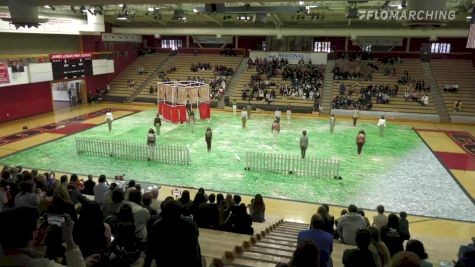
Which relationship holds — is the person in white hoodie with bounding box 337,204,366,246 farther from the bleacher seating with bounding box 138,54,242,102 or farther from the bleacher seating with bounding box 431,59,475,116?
the bleacher seating with bounding box 138,54,242,102

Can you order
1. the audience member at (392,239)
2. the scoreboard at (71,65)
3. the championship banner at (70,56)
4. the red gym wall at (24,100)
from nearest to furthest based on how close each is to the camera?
the audience member at (392,239) < the red gym wall at (24,100) < the championship banner at (70,56) < the scoreboard at (71,65)

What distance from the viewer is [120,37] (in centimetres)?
3438

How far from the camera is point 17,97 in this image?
84.2ft

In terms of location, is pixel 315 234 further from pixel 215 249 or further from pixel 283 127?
pixel 283 127

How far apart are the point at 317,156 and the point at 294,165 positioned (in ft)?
8.80

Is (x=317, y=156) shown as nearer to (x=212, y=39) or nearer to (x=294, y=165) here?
(x=294, y=165)

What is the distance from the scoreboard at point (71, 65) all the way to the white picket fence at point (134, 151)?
12319mm

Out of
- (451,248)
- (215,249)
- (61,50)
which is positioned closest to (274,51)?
(61,50)

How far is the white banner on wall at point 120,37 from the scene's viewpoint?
32378 mm

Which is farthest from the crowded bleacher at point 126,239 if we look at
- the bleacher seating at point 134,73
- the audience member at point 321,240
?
the bleacher seating at point 134,73

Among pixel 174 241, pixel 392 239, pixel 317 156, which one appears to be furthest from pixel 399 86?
pixel 174 241

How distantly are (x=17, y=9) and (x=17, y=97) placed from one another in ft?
74.3

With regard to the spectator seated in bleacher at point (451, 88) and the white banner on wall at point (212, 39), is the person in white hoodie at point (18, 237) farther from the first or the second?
the white banner on wall at point (212, 39)

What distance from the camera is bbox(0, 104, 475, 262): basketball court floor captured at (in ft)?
38.3
